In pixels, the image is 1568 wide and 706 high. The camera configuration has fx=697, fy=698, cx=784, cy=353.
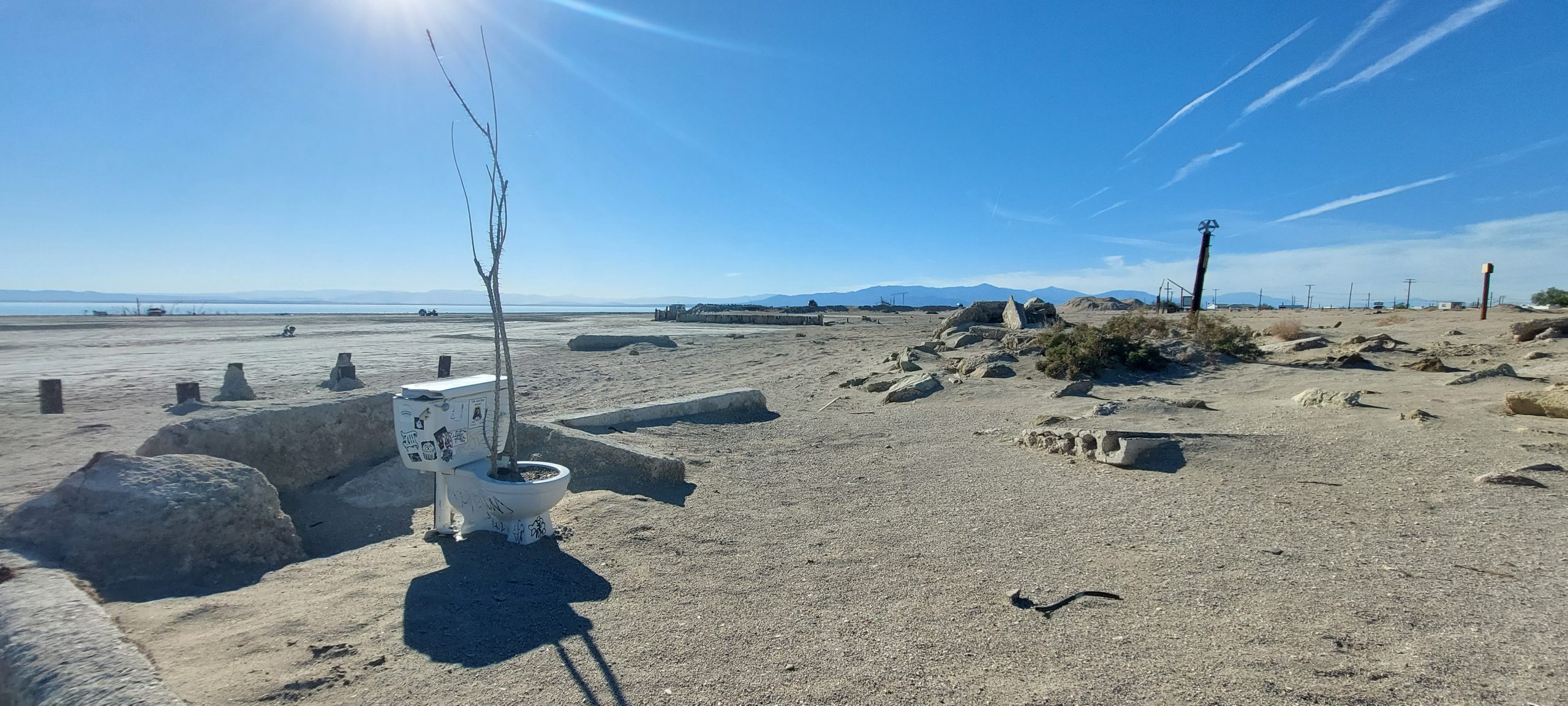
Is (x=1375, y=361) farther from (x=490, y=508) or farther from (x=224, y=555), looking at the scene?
(x=224, y=555)

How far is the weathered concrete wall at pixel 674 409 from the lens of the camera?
754 centimetres

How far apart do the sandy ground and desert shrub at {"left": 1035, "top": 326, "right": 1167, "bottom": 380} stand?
2933mm

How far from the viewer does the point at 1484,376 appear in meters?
8.16

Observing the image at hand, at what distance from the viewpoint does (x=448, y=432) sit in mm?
4473

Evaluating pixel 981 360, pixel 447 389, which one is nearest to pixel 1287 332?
pixel 981 360

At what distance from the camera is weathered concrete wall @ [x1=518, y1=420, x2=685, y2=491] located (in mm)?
5898

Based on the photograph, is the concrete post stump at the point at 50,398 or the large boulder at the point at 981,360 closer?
the concrete post stump at the point at 50,398

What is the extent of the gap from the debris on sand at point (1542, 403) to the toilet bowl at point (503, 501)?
810 centimetres

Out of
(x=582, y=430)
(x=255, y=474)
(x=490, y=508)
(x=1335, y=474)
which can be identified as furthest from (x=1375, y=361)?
(x=255, y=474)

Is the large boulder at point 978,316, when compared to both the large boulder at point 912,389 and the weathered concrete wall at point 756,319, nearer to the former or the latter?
the weathered concrete wall at point 756,319

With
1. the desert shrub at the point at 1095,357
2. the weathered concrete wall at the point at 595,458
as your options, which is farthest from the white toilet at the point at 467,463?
the desert shrub at the point at 1095,357

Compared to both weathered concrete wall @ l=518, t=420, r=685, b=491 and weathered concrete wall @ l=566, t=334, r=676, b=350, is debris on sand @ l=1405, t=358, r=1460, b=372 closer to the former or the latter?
weathered concrete wall @ l=518, t=420, r=685, b=491

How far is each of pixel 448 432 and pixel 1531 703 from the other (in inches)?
202

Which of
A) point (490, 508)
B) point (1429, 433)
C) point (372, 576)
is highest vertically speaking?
point (1429, 433)
